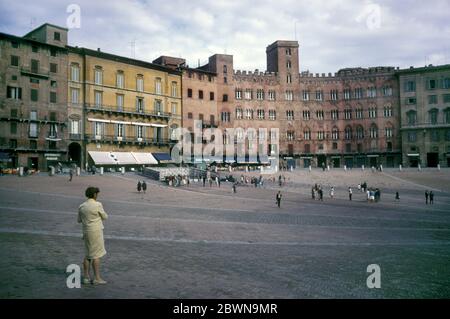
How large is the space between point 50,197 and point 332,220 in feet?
57.7

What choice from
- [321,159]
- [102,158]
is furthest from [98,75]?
[321,159]

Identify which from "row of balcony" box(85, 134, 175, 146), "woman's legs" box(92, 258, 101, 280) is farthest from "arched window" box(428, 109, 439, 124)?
"woman's legs" box(92, 258, 101, 280)

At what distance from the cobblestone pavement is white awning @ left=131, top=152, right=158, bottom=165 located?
2839 cm

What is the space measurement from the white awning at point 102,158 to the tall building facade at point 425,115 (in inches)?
2019

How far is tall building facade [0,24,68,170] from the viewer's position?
40.5 m

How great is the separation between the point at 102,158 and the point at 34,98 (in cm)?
1064

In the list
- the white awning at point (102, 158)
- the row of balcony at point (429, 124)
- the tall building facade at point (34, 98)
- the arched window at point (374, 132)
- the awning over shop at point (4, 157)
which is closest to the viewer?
the awning over shop at point (4, 157)

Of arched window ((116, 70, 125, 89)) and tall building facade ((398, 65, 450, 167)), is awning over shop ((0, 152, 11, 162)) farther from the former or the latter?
tall building facade ((398, 65, 450, 167))

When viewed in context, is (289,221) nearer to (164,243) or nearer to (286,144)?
(164,243)

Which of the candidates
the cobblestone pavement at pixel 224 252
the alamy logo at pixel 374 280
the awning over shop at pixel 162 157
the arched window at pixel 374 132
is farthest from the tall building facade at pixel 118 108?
the alamy logo at pixel 374 280

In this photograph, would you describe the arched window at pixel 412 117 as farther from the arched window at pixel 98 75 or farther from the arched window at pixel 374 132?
the arched window at pixel 98 75

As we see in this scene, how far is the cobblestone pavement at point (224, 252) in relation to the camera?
6.60 metres

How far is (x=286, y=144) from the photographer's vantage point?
2734 inches
